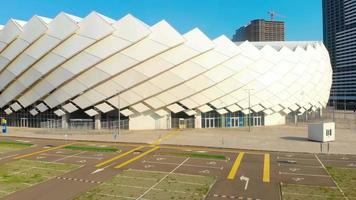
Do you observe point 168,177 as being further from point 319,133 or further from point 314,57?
point 314,57

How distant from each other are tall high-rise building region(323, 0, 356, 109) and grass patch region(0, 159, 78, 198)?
14320cm

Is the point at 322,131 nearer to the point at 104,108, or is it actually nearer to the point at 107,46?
the point at 107,46

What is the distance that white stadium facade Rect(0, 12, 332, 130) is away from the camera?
152 feet

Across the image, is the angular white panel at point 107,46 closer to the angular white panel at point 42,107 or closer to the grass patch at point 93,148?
the angular white panel at point 42,107

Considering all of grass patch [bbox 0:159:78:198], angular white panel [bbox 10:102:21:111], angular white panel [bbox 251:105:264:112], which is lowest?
grass patch [bbox 0:159:78:198]

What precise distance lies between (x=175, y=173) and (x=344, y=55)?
163720 mm

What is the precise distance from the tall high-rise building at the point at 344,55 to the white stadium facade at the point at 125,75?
105 meters

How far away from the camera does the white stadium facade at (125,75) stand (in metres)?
46.2

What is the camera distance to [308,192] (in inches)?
664

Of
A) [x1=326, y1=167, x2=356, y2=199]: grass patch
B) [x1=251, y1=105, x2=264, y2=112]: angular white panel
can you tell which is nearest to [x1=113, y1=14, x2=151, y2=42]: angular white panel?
[x1=251, y1=105, x2=264, y2=112]: angular white panel

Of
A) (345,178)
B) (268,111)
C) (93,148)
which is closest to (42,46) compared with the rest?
(93,148)

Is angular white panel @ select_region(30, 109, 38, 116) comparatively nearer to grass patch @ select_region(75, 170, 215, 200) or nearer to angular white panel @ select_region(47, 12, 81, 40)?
angular white panel @ select_region(47, 12, 81, 40)

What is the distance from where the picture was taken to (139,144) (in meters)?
34.7

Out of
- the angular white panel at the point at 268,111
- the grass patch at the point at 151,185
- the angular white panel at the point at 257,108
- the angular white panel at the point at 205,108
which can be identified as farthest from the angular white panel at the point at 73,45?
the angular white panel at the point at 268,111
